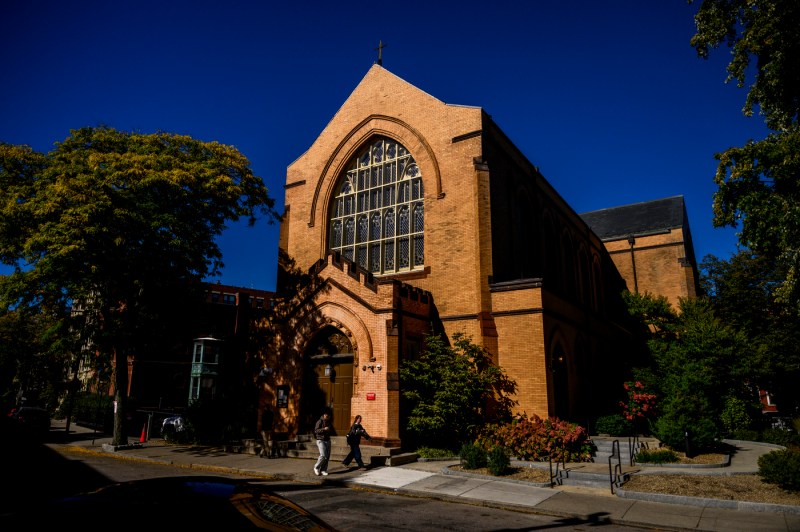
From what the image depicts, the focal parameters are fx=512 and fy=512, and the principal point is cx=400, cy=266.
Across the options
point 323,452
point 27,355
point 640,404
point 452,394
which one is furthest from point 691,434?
point 27,355

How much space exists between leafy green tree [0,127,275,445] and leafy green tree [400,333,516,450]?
9.47 meters

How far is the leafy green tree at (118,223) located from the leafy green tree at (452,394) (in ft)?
31.1

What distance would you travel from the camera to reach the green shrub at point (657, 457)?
47.0 feet

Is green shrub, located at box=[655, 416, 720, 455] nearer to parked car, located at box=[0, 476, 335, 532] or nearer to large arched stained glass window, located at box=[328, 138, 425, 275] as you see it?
large arched stained glass window, located at box=[328, 138, 425, 275]

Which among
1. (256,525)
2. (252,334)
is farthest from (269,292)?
(256,525)

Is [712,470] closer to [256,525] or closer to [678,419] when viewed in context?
[678,419]

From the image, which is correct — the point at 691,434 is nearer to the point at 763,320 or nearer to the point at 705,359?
the point at 705,359

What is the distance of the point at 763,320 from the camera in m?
28.2

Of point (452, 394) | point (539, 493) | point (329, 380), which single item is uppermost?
point (329, 380)

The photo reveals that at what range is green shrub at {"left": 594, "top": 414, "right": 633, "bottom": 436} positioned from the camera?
19.6 metres

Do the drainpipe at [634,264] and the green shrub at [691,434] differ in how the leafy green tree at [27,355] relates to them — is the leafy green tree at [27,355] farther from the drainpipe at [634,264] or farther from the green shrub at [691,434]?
the drainpipe at [634,264]

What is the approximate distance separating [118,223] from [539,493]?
51.1 ft

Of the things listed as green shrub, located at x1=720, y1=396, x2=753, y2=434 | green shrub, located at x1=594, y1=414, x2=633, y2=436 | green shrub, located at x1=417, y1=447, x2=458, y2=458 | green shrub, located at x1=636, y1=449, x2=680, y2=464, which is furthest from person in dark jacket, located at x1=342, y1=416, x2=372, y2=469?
green shrub, located at x1=720, y1=396, x2=753, y2=434

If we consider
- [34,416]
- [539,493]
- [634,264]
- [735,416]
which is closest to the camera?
[539,493]
